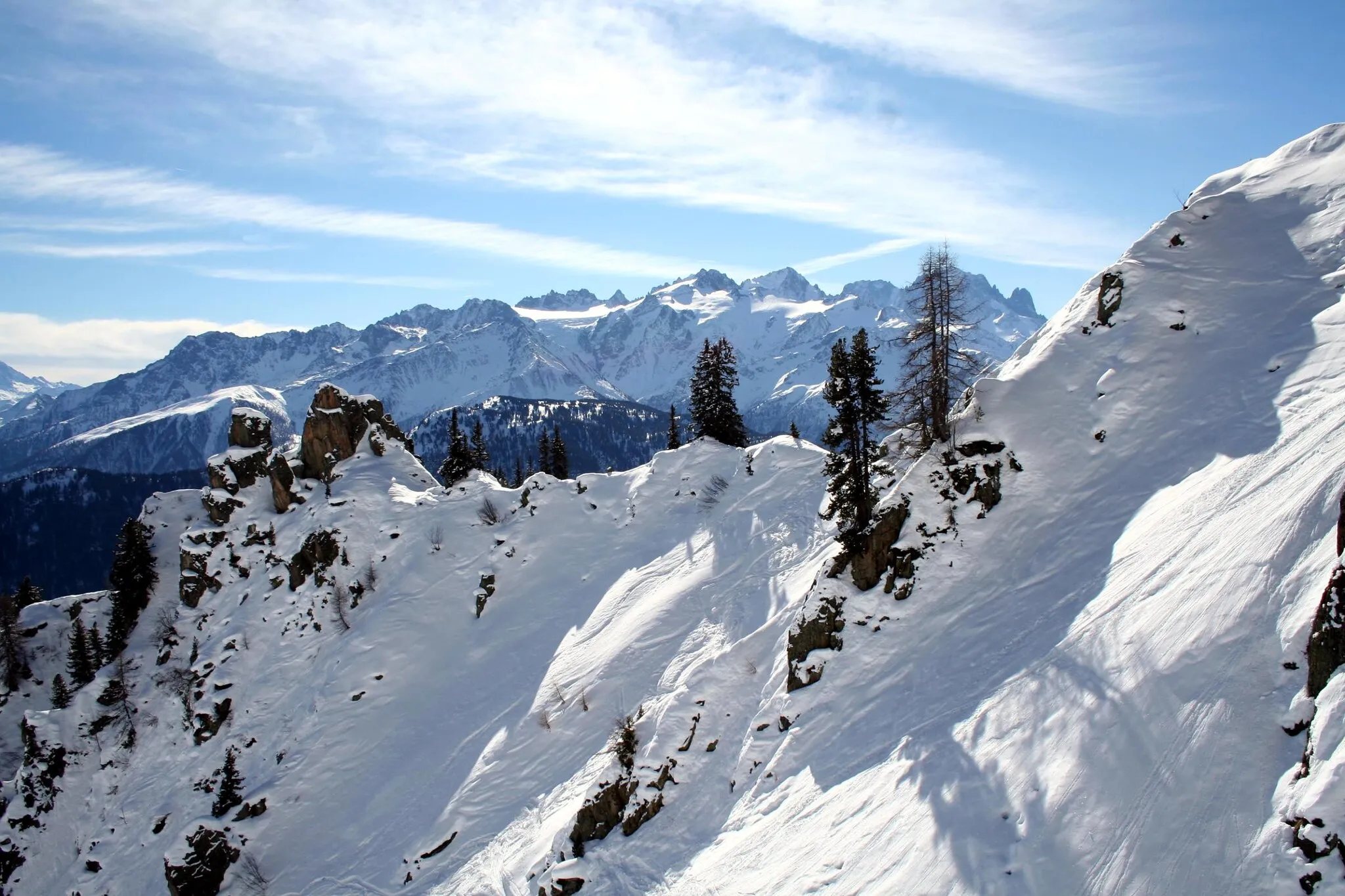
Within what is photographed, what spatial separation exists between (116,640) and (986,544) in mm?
55972

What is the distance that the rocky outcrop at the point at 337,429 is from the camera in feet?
149

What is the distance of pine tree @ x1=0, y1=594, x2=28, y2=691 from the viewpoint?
49.5 metres

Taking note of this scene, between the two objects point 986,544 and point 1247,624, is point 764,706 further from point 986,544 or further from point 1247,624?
point 1247,624

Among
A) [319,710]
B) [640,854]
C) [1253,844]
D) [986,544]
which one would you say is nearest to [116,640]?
[319,710]

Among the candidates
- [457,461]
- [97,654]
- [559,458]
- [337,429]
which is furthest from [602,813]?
[97,654]

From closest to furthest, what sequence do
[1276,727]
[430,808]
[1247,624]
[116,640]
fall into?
[1276,727] → [1247,624] → [430,808] → [116,640]

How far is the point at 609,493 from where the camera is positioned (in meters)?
42.8

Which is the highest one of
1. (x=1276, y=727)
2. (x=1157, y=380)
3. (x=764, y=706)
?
(x=1157, y=380)

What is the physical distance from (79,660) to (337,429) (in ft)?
79.4

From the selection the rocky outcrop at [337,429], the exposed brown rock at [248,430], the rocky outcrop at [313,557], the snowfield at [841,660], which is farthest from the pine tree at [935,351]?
the exposed brown rock at [248,430]

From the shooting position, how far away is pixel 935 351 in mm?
28422

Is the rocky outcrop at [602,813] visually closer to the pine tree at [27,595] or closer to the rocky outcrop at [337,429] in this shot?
the rocky outcrop at [337,429]

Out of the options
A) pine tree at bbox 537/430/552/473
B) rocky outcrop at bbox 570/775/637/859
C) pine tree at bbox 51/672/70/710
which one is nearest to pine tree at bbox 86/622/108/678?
pine tree at bbox 51/672/70/710

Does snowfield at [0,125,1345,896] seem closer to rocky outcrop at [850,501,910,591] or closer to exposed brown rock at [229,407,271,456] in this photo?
rocky outcrop at [850,501,910,591]
